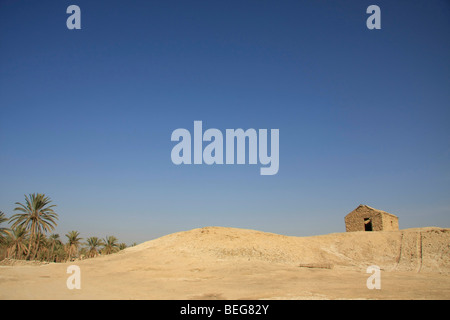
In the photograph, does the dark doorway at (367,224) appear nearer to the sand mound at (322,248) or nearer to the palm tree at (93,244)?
the sand mound at (322,248)

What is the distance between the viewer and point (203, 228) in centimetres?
3127

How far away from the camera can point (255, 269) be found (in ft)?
64.9

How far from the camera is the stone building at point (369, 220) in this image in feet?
110

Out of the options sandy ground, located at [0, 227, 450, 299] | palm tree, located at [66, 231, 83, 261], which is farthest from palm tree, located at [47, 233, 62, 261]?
sandy ground, located at [0, 227, 450, 299]

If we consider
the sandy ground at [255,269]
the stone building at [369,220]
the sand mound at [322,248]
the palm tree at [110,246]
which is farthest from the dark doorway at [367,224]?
the palm tree at [110,246]

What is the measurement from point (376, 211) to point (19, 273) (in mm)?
34766

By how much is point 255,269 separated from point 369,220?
71.6 ft

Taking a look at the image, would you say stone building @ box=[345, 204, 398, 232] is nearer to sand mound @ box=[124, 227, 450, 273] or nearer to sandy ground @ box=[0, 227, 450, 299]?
sand mound @ box=[124, 227, 450, 273]

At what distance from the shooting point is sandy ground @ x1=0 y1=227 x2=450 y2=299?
12.8 meters

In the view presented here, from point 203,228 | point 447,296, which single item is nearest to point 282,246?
point 203,228

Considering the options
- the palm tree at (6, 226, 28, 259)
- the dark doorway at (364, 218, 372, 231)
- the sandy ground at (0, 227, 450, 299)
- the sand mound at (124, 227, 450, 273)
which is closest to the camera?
the sandy ground at (0, 227, 450, 299)

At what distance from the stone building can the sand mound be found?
12.1 ft

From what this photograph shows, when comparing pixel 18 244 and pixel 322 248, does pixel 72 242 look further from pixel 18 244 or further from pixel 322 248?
pixel 322 248
